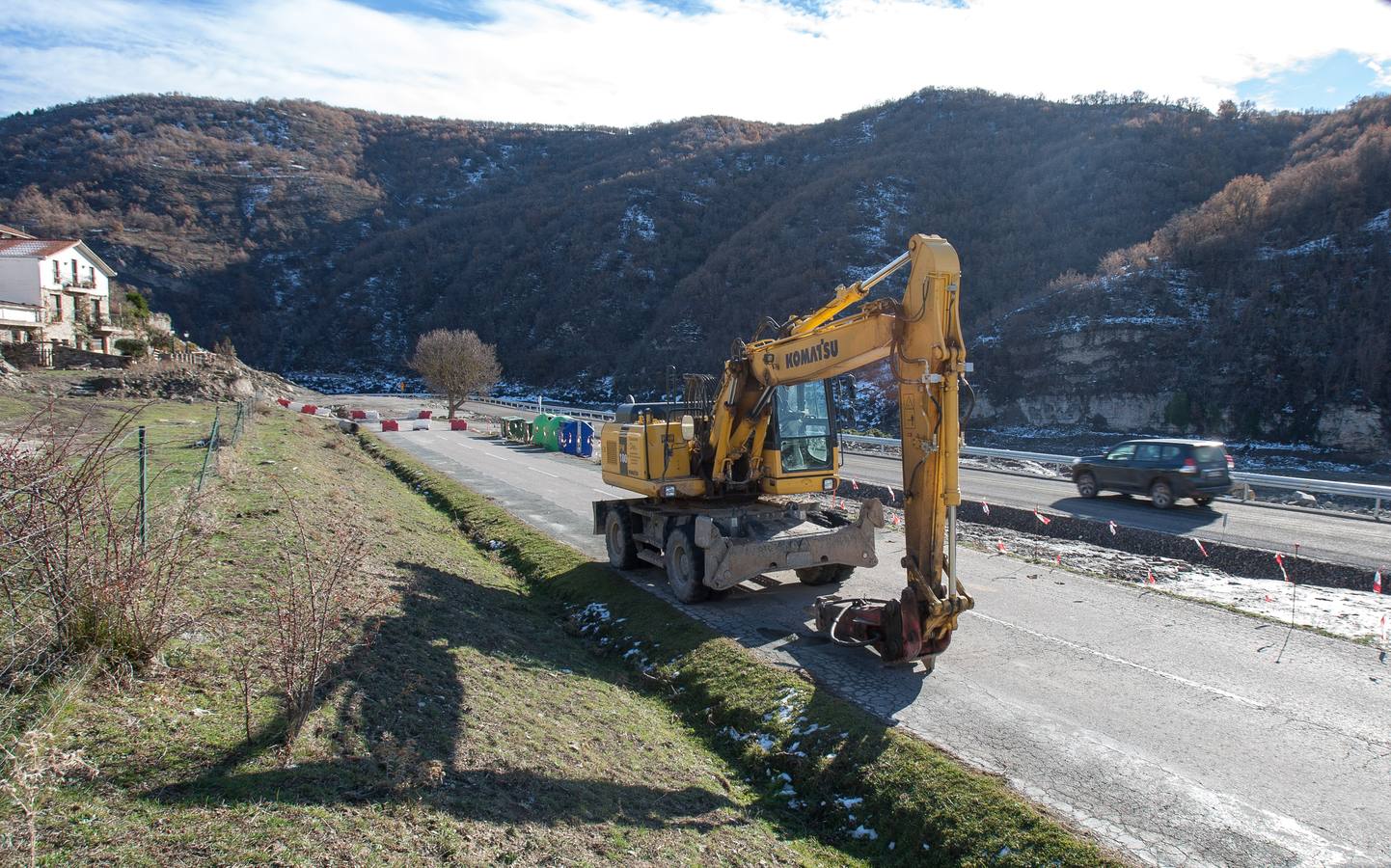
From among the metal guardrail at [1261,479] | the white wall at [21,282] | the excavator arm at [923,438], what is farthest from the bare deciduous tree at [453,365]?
the excavator arm at [923,438]

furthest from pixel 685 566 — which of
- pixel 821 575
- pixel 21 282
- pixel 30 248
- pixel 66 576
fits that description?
pixel 30 248

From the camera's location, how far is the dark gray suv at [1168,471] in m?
19.4

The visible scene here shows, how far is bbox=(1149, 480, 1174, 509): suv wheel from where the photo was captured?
1977 cm

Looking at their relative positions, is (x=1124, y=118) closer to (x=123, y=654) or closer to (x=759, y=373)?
(x=759, y=373)

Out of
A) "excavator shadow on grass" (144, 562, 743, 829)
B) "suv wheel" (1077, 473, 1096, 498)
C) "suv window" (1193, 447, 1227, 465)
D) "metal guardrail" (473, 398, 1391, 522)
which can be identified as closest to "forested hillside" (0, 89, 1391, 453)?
"metal guardrail" (473, 398, 1391, 522)

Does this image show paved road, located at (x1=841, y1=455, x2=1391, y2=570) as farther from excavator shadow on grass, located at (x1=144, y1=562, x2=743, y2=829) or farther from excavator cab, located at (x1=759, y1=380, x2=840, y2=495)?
excavator shadow on grass, located at (x1=144, y1=562, x2=743, y2=829)

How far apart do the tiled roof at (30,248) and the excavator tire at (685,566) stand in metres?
56.1

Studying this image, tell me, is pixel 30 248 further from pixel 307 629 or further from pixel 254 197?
pixel 254 197

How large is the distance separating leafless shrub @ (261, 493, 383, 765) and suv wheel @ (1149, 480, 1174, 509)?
18.1m

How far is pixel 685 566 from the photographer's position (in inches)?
460

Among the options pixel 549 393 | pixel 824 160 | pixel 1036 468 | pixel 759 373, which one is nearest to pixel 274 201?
pixel 549 393

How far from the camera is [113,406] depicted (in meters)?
26.3

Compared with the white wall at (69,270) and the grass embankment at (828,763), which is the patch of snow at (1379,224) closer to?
the grass embankment at (828,763)

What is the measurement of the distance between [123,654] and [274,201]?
119805 millimetres
